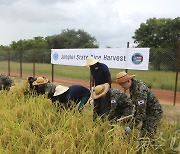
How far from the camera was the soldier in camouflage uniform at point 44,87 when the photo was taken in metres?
5.78

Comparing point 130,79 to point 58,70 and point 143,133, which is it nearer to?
point 143,133

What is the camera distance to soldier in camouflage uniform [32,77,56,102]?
5.78 m

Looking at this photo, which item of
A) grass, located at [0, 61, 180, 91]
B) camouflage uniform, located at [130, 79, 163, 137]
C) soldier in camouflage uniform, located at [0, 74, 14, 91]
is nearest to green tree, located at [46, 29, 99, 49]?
grass, located at [0, 61, 180, 91]

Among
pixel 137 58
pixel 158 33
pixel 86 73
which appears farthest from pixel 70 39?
pixel 137 58

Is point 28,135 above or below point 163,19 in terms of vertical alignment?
below

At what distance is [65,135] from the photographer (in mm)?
3549

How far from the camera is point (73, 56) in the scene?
11312mm

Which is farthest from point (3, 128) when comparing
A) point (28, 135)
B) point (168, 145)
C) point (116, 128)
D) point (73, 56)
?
point (73, 56)

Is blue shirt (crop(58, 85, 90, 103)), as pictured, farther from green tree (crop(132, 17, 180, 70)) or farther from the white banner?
green tree (crop(132, 17, 180, 70))

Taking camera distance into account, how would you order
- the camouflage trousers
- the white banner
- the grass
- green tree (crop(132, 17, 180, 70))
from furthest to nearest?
1. green tree (crop(132, 17, 180, 70))
2. the grass
3. the white banner
4. the camouflage trousers

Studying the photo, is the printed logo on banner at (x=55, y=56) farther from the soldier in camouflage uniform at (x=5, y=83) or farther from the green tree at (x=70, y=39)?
the green tree at (x=70, y=39)

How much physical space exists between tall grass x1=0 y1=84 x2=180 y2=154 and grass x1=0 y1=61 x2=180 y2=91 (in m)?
8.69

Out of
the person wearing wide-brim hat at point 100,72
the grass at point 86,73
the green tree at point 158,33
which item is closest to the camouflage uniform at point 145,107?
the person wearing wide-brim hat at point 100,72

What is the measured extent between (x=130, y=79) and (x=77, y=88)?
2.02 meters
